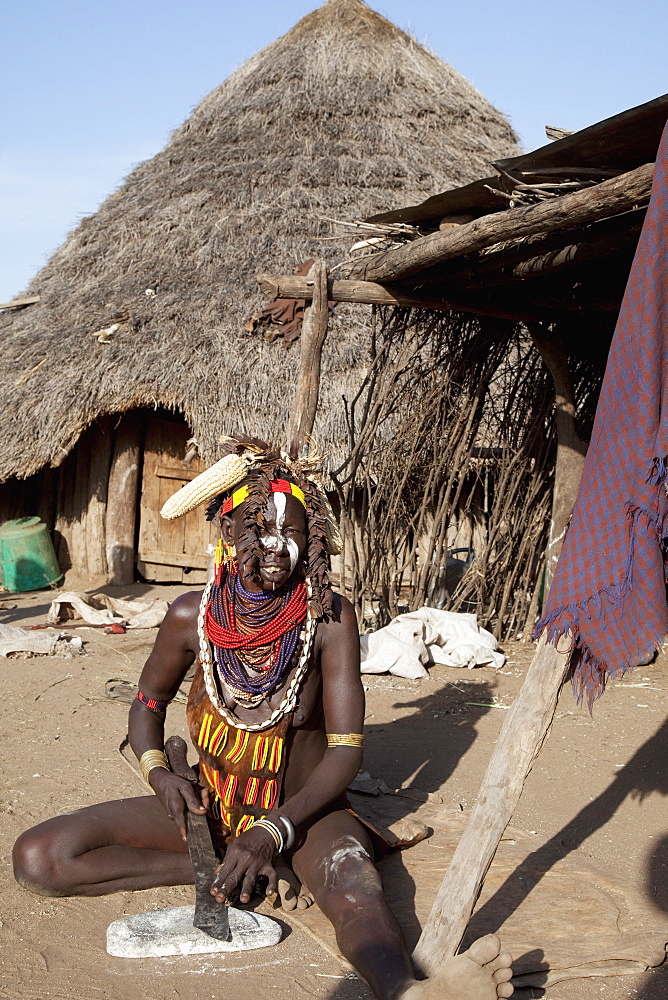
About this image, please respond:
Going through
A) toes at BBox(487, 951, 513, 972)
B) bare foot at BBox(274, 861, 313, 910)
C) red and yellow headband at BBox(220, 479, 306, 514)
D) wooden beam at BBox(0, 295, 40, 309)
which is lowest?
bare foot at BBox(274, 861, 313, 910)

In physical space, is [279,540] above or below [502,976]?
above

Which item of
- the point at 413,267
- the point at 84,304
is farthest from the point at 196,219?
the point at 413,267

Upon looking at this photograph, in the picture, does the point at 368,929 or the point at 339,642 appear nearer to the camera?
the point at 368,929

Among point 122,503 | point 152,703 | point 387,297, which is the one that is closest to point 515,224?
point 387,297

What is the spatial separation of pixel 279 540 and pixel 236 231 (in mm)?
8068

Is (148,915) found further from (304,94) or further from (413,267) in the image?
(304,94)

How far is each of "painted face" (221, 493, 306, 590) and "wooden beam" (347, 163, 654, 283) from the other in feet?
6.11

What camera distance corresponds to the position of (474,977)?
72.0 inches

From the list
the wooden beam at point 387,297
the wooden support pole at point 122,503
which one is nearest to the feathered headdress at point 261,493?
the wooden beam at point 387,297

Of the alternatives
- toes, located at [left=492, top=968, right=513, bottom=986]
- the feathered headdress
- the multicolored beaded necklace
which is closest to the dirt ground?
toes, located at [left=492, top=968, right=513, bottom=986]

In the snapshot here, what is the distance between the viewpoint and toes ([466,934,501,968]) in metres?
1.85

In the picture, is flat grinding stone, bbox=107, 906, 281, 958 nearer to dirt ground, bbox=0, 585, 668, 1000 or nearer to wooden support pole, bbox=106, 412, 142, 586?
dirt ground, bbox=0, 585, 668, 1000

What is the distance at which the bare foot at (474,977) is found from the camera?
1823 millimetres

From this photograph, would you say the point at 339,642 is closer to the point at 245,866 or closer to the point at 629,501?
the point at 245,866
